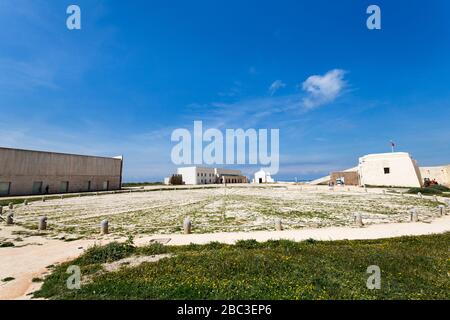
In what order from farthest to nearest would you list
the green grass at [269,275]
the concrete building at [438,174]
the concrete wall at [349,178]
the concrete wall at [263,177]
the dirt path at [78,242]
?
the concrete wall at [263,177], the concrete wall at [349,178], the concrete building at [438,174], the dirt path at [78,242], the green grass at [269,275]

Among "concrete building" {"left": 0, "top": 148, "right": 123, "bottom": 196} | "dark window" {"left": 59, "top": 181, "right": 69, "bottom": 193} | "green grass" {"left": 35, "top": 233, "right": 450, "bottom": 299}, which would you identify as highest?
"concrete building" {"left": 0, "top": 148, "right": 123, "bottom": 196}

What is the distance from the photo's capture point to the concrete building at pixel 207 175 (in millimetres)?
102438

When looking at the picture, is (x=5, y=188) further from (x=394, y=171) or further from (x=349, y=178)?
(x=349, y=178)

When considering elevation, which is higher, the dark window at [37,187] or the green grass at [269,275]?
the dark window at [37,187]

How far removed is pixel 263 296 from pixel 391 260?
16.2 ft

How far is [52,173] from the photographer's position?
45.2 meters

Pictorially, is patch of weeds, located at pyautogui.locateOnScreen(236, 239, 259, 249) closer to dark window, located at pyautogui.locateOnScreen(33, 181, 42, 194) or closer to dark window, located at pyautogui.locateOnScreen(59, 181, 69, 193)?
dark window, located at pyautogui.locateOnScreen(33, 181, 42, 194)

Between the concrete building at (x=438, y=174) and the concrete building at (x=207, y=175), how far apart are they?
2601 inches

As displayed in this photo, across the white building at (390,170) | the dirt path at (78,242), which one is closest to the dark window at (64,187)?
the dirt path at (78,242)

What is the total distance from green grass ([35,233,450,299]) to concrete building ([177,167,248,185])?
88.9 meters

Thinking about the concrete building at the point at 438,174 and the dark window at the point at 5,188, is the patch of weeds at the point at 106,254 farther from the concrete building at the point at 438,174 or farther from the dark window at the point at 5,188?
the concrete building at the point at 438,174

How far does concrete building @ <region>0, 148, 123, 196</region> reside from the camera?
130ft

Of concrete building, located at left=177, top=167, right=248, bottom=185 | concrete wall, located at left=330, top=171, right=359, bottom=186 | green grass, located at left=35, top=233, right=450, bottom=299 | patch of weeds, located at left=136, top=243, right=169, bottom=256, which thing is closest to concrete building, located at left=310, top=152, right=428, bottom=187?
concrete wall, located at left=330, top=171, right=359, bottom=186
